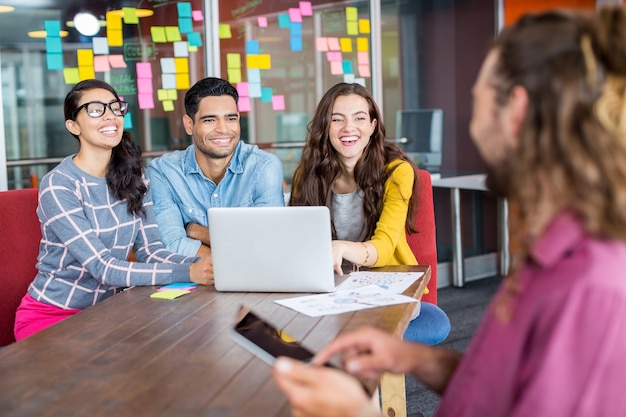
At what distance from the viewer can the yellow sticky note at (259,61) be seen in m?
4.93

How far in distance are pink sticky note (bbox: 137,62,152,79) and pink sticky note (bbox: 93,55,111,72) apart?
19 centimetres

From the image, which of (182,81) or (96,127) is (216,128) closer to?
(96,127)

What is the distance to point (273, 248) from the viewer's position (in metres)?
2.20

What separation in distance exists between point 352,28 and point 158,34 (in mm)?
1344

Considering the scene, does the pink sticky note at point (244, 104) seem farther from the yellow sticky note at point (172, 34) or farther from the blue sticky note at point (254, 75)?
the yellow sticky note at point (172, 34)

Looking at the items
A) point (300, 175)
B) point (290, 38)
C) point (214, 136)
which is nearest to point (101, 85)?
point (214, 136)

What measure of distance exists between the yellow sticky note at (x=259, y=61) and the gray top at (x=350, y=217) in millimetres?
2192

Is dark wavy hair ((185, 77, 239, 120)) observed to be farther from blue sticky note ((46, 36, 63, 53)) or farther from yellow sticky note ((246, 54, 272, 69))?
yellow sticky note ((246, 54, 272, 69))

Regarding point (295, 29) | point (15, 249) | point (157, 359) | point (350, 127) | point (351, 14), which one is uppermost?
point (351, 14)

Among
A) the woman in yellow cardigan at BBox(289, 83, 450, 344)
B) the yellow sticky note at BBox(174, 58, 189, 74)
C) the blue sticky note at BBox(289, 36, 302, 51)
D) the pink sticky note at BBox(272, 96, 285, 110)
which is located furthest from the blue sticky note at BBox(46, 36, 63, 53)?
the woman in yellow cardigan at BBox(289, 83, 450, 344)

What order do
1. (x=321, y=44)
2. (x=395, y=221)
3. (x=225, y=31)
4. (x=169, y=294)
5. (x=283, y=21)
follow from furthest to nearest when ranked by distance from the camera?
(x=321, y=44) → (x=283, y=21) → (x=225, y=31) → (x=395, y=221) → (x=169, y=294)

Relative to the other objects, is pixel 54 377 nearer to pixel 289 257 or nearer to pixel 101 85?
pixel 289 257

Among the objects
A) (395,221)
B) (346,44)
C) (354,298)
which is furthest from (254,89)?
(354,298)

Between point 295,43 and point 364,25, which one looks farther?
point 364,25
